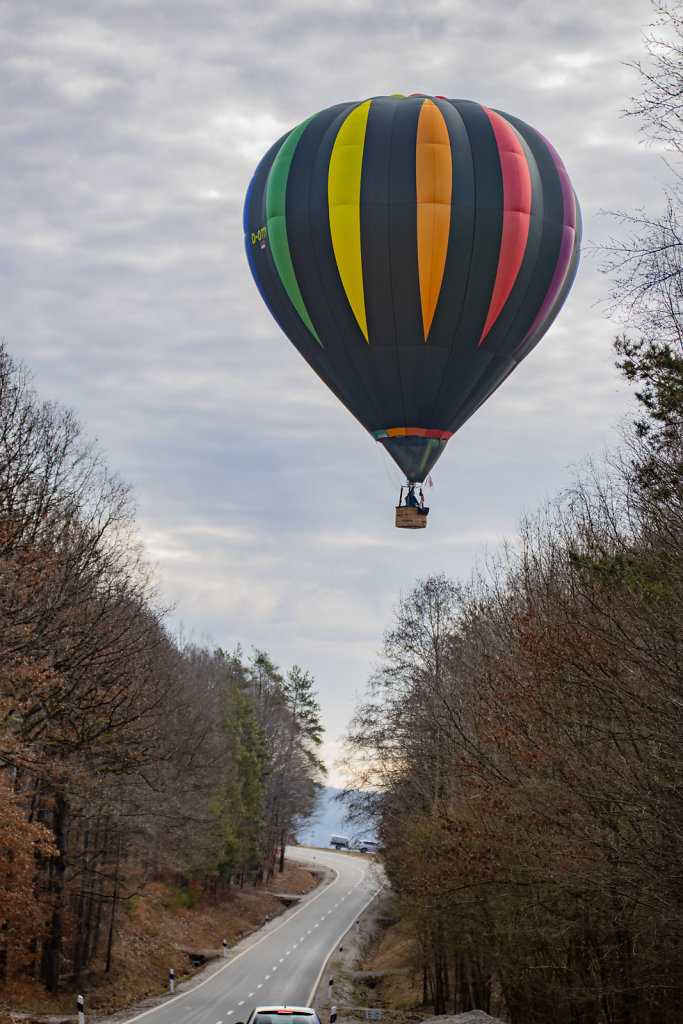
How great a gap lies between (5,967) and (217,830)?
2135cm

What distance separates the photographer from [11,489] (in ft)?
68.8

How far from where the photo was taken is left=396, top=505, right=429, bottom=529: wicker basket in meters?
30.0

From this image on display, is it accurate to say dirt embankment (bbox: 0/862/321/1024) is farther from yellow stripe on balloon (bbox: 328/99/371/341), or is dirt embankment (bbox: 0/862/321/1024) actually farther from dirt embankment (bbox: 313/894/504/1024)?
yellow stripe on balloon (bbox: 328/99/371/341)

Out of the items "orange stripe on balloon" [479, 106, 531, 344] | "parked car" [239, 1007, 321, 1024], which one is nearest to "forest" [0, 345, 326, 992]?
"parked car" [239, 1007, 321, 1024]

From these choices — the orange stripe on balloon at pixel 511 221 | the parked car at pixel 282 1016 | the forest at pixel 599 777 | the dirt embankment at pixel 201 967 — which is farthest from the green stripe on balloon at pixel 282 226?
the parked car at pixel 282 1016

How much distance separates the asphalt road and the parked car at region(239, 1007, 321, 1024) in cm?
1139

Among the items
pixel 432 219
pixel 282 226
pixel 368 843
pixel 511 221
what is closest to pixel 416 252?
pixel 432 219

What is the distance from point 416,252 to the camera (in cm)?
2778

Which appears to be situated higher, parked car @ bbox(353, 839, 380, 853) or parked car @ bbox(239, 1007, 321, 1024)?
parked car @ bbox(353, 839, 380, 853)

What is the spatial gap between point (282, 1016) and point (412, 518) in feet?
54.1

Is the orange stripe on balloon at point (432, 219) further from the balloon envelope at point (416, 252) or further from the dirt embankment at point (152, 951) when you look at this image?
the dirt embankment at point (152, 951)

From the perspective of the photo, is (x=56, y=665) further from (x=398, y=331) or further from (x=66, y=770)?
(x=398, y=331)

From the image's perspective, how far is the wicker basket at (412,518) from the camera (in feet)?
98.5

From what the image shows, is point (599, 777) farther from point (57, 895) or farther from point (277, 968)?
point (277, 968)
